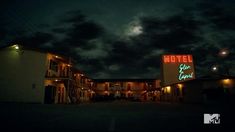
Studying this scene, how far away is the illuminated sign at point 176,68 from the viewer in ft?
145

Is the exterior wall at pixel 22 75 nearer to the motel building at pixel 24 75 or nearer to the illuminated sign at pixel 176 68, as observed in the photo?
the motel building at pixel 24 75

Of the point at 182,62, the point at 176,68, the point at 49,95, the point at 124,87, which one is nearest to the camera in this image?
the point at 49,95

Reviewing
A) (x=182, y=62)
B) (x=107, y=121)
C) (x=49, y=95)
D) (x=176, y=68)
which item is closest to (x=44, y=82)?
(x=49, y=95)

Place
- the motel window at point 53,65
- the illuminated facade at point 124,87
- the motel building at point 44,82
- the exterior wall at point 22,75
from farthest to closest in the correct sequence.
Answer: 1. the illuminated facade at point 124,87
2. the motel window at point 53,65
3. the motel building at point 44,82
4. the exterior wall at point 22,75

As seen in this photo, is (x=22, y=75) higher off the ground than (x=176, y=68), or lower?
lower

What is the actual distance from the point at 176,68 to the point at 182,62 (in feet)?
6.15

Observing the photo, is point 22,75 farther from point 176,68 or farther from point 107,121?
point 176,68

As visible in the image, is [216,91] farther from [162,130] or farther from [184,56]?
[162,130]

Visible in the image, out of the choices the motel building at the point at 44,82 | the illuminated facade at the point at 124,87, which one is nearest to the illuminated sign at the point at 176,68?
the motel building at the point at 44,82

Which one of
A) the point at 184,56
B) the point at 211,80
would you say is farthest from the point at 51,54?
the point at 184,56

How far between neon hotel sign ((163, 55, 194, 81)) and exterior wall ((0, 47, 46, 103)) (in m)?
28.2

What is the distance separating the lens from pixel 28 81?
26.2 m

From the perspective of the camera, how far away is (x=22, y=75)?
86.0 ft

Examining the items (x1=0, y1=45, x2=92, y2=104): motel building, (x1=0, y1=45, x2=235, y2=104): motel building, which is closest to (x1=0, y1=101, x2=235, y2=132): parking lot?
(x1=0, y1=45, x2=92, y2=104): motel building
